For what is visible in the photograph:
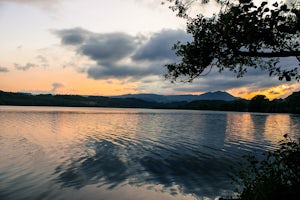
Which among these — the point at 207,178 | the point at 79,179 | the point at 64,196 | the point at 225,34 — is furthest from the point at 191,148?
→ the point at 225,34

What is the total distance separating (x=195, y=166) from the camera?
28062 millimetres

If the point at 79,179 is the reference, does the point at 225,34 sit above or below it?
above

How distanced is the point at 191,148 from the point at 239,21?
99.1 feet

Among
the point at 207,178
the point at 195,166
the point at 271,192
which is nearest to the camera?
the point at 271,192

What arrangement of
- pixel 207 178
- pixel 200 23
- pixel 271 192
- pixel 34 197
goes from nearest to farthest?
pixel 271 192
pixel 200 23
pixel 34 197
pixel 207 178

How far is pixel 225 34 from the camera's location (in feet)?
43.1

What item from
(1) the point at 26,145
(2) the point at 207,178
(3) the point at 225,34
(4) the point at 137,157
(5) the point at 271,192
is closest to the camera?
(5) the point at 271,192

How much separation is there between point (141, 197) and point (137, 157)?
14.5 meters

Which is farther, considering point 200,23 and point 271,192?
point 200,23

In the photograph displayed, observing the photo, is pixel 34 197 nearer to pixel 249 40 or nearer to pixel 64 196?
pixel 64 196

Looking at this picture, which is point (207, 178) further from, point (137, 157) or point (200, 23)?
point (200, 23)

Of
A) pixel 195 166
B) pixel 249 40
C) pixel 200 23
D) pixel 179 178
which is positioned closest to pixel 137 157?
pixel 195 166

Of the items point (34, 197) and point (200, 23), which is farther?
point (34, 197)

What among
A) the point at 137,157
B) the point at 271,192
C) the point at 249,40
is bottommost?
the point at 137,157
